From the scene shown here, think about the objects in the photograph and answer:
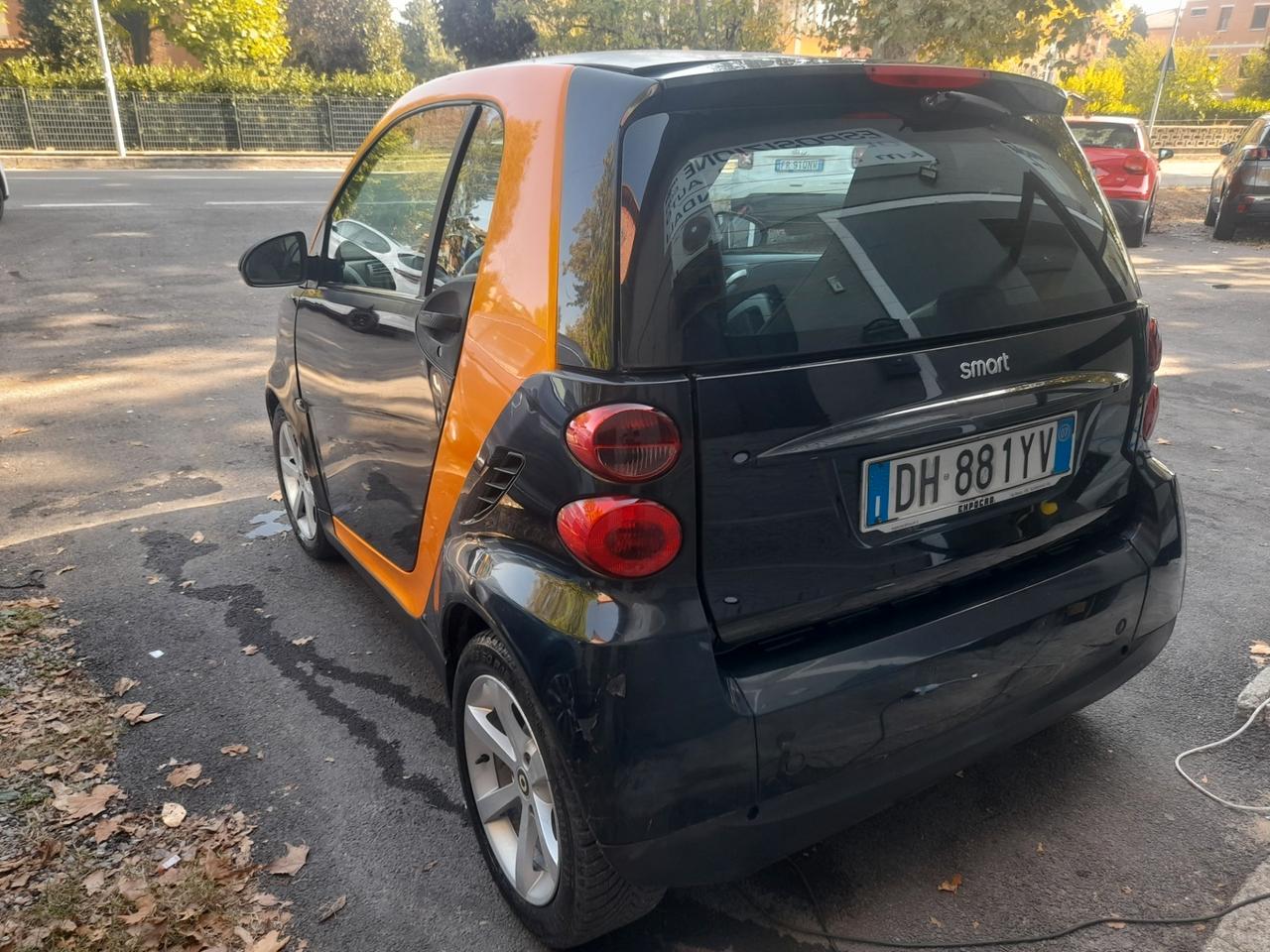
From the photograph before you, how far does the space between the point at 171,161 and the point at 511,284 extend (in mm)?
29344

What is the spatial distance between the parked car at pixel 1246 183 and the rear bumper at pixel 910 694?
46.3ft

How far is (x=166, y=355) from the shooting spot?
795 cm

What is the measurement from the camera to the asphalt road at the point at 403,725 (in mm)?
2420

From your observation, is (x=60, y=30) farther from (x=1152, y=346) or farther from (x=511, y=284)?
(x=1152, y=346)

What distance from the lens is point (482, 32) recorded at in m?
41.7

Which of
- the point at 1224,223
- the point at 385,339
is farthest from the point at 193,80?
the point at 385,339

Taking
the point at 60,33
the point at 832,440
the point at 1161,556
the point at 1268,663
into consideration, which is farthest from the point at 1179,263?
the point at 60,33

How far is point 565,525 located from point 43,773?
79.4 inches

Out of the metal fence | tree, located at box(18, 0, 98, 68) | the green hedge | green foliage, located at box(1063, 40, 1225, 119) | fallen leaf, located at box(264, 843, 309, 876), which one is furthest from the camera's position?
green foliage, located at box(1063, 40, 1225, 119)

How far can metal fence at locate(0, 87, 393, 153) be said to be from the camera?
2773 centimetres

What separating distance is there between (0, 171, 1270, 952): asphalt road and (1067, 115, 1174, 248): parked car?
734 cm

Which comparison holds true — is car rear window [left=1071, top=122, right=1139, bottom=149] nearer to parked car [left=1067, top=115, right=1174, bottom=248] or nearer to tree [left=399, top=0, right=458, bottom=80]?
parked car [left=1067, top=115, right=1174, bottom=248]

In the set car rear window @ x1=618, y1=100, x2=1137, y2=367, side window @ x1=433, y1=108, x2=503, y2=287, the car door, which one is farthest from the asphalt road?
side window @ x1=433, y1=108, x2=503, y2=287

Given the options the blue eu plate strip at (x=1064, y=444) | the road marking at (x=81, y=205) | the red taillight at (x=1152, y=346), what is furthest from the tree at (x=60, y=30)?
the blue eu plate strip at (x=1064, y=444)
